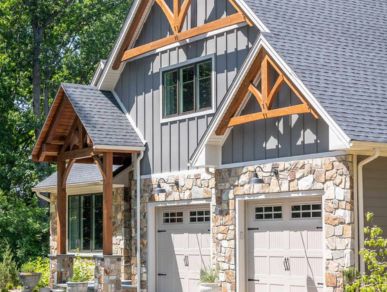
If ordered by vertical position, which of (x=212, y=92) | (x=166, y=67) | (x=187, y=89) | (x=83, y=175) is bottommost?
(x=83, y=175)

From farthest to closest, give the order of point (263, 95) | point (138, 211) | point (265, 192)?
point (138, 211) < point (265, 192) < point (263, 95)

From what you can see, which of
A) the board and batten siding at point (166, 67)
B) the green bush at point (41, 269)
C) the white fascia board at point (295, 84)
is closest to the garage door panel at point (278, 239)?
the white fascia board at point (295, 84)

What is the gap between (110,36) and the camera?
36031mm

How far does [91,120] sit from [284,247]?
611 cm

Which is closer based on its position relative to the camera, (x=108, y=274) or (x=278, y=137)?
(x=278, y=137)

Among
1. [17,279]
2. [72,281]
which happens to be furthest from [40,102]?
[72,281]

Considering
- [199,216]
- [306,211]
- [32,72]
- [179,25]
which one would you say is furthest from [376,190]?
[32,72]

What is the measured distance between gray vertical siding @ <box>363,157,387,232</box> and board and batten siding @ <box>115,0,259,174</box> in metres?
3.94

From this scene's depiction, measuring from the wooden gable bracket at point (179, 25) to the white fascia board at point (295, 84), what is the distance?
1.57 metres

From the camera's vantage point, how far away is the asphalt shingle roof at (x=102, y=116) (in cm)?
1939

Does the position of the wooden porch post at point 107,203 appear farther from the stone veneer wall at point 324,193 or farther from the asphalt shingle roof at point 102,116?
the stone veneer wall at point 324,193

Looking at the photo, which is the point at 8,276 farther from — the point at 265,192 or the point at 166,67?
the point at 265,192

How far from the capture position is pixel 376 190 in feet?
48.2

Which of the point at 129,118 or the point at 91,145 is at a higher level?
the point at 129,118
